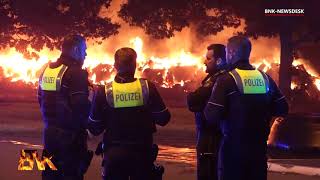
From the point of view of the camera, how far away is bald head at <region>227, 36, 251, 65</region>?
5.15m

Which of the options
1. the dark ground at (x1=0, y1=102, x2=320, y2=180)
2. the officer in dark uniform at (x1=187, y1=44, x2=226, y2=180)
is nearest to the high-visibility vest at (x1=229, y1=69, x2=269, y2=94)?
the officer in dark uniform at (x1=187, y1=44, x2=226, y2=180)

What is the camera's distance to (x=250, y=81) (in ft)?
16.9

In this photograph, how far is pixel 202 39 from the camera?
33.1 meters

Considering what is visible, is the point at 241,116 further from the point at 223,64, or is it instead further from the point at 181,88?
the point at 181,88

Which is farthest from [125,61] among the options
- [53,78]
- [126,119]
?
[53,78]

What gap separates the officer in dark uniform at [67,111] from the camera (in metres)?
5.63

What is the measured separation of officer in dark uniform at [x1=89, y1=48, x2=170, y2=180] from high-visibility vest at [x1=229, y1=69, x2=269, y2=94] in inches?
29.2

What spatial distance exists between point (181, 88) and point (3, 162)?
20.0 m

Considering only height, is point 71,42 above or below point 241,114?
above

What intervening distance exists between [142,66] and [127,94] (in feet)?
87.9

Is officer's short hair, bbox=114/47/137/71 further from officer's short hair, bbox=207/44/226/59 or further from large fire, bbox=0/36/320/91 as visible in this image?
large fire, bbox=0/36/320/91

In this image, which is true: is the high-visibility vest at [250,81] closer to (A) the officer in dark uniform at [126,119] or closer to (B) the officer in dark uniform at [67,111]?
(A) the officer in dark uniform at [126,119]

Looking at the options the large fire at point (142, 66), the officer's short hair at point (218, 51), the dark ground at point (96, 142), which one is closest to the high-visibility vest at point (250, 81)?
the officer's short hair at point (218, 51)

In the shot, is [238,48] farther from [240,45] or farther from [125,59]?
[125,59]
